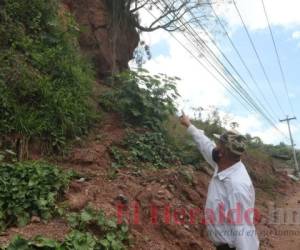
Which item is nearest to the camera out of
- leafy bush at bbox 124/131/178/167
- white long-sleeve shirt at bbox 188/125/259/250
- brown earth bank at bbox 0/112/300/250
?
white long-sleeve shirt at bbox 188/125/259/250

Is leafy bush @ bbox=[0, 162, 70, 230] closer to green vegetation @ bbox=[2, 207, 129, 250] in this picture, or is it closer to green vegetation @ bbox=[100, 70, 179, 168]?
green vegetation @ bbox=[2, 207, 129, 250]

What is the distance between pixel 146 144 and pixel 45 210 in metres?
3.62

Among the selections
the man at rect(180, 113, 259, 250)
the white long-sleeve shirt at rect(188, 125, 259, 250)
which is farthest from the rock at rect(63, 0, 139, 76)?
the white long-sleeve shirt at rect(188, 125, 259, 250)

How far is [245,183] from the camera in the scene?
3.65 meters

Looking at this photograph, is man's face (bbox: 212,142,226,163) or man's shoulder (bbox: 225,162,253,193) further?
man's face (bbox: 212,142,226,163)

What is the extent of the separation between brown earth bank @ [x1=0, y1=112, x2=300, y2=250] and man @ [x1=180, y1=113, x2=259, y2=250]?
1.57 meters

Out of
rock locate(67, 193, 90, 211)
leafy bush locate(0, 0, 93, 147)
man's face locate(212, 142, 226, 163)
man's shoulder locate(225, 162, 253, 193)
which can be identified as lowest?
rock locate(67, 193, 90, 211)

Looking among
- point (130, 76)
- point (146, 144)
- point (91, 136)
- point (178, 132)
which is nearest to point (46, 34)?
point (130, 76)

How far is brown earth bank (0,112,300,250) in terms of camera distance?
17.4 ft

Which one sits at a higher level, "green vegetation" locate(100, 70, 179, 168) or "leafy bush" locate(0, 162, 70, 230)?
"green vegetation" locate(100, 70, 179, 168)

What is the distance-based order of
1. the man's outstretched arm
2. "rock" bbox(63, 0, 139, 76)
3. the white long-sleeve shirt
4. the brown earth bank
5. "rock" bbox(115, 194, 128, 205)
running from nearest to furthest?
the white long-sleeve shirt → the man's outstretched arm → the brown earth bank → "rock" bbox(115, 194, 128, 205) → "rock" bbox(63, 0, 139, 76)

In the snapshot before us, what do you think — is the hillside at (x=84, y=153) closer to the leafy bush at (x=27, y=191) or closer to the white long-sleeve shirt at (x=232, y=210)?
the leafy bush at (x=27, y=191)

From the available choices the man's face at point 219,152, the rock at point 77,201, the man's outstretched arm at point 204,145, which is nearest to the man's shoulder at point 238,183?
the man's face at point 219,152

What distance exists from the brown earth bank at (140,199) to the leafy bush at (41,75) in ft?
1.71
